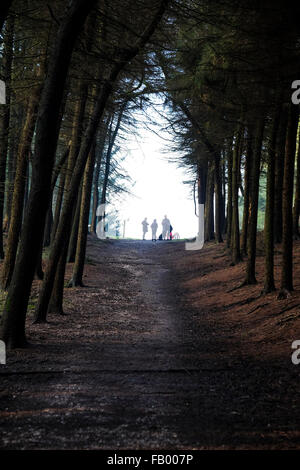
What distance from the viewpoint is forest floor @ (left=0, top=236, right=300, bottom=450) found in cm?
364

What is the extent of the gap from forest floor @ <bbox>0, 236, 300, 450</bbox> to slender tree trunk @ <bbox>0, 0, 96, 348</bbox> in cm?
60

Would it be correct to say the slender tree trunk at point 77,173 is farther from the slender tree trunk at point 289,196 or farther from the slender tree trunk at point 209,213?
the slender tree trunk at point 209,213

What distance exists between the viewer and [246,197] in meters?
14.7

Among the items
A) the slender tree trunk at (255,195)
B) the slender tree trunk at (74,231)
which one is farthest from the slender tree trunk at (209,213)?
the slender tree trunk at (255,195)

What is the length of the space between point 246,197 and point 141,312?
244 inches

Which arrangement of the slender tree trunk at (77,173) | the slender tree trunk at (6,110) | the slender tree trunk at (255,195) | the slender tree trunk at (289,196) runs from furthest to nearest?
the slender tree trunk at (255,195)
the slender tree trunk at (6,110)
the slender tree trunk at (289,196)
the slender tree trunk at (77,173)

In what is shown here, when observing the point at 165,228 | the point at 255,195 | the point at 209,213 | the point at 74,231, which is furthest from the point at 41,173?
the point at 165,228

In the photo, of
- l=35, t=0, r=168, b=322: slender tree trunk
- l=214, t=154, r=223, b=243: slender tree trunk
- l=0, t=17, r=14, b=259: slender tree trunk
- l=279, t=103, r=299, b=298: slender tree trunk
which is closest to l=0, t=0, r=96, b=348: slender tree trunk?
l=35, t=0, r=168, b=322: slender tree trunk

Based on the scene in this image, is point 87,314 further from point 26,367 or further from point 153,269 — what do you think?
point 153,269

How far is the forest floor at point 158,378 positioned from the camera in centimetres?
364

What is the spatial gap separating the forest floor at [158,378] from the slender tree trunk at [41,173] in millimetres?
598

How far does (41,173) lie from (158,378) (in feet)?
11.8
